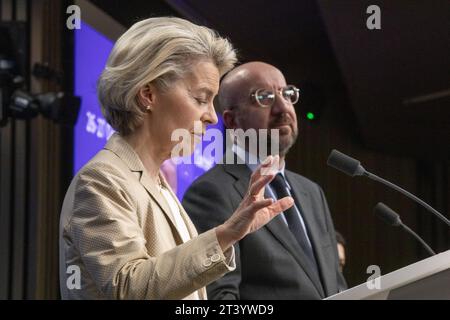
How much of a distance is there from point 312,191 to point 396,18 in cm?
304

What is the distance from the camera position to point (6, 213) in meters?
4.00

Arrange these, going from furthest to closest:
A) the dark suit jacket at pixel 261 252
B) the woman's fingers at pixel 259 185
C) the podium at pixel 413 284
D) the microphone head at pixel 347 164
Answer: the dark suit jacket at pixel 261 252, the microphone head at pixel 347 164, the woman's fingers at pixel 259 185, the podium at pixel 413 284

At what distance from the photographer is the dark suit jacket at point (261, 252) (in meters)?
2.30

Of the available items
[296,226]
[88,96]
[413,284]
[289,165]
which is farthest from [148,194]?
[289,165]

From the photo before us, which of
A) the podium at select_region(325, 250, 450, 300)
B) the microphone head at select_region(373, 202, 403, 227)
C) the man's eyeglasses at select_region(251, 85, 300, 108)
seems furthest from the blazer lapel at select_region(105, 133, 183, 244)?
the man's eyeglasses at select_region(251, 85, 300, 108)

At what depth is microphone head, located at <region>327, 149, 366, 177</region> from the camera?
2.05 m

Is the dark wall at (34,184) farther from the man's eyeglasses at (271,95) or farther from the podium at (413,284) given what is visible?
the podium at (413,284)

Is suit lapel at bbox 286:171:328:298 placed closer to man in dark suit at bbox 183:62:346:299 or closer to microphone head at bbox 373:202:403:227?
man in dark suit at bbox 183:62:346:299

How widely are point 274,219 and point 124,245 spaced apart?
0.99 m

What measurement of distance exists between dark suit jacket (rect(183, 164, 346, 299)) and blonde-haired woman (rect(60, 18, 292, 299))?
0.58 meters

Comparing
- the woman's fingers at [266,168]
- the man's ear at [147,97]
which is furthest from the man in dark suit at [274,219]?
the woman's fingers at [266,168]

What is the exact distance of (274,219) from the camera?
2.38m

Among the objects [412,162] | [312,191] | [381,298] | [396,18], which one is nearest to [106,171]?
[381,298]

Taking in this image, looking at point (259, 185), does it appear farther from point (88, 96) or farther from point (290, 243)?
point (88, 96)
